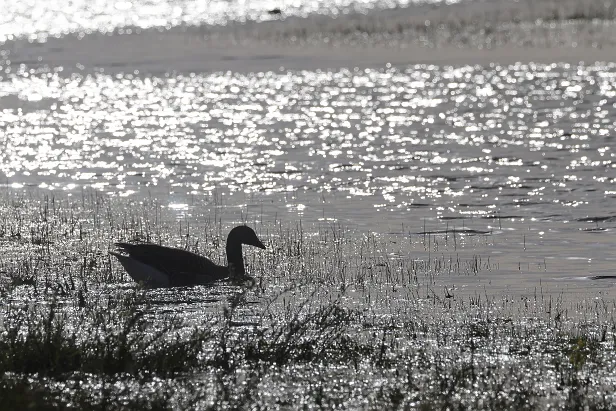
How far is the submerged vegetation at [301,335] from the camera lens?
8.09 m

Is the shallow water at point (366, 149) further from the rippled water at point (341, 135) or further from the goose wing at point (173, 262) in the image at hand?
the goose wing at point (173, 262)

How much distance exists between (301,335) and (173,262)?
3.51m

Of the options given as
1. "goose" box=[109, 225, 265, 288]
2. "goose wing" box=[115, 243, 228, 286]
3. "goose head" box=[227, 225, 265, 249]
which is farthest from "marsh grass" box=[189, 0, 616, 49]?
"goose wing" box=[115, 243, 228, 286]

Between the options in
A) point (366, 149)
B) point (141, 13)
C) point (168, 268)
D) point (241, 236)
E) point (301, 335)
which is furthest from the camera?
point (141, 13)

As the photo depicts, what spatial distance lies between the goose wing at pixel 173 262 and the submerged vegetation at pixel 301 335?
0.69 ft

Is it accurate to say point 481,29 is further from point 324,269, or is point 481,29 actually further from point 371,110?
point 324,269

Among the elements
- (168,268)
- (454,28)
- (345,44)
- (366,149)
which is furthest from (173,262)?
(454,28)

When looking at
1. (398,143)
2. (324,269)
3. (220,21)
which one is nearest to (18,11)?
(220,21)

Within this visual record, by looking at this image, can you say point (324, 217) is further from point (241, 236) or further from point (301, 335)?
point (301, 335)

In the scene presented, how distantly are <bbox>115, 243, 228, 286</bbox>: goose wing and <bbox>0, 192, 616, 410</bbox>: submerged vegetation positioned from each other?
0.69 feet

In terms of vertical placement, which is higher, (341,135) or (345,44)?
(345,44)

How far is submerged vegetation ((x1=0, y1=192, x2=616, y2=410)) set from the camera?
8094 mm

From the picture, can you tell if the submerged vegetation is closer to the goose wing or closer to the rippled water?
the goose wing

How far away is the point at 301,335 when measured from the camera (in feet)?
31.4
